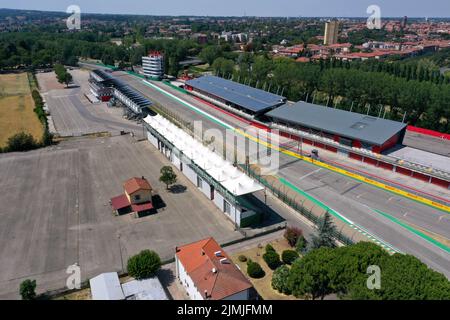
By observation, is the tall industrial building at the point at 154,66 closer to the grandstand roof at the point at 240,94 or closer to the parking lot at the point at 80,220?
the grandstand roof at the point at 240,94

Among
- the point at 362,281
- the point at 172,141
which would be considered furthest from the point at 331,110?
the point at 362,281

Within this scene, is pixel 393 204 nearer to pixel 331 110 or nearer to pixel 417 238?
pixel 417 238

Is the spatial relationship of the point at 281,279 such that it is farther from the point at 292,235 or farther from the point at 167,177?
the point at 167,177

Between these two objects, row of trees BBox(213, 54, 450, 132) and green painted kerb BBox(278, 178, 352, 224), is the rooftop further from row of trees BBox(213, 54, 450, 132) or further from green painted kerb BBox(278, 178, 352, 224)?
row of trees BBox(213, 54, 450, 132)

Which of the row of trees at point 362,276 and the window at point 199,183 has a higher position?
the row of trees at point 362,276

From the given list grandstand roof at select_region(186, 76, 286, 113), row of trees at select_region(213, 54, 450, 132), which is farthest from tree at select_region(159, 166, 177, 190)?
row of trees at select_region(213, 54, 450, 132)

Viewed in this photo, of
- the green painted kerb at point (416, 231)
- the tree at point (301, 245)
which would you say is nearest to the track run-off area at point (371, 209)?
the green painted kerb at point (416, 231)

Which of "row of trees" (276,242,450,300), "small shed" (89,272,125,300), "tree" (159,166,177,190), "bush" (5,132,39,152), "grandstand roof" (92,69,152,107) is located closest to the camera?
"row of trees" (276,242,450,300)
